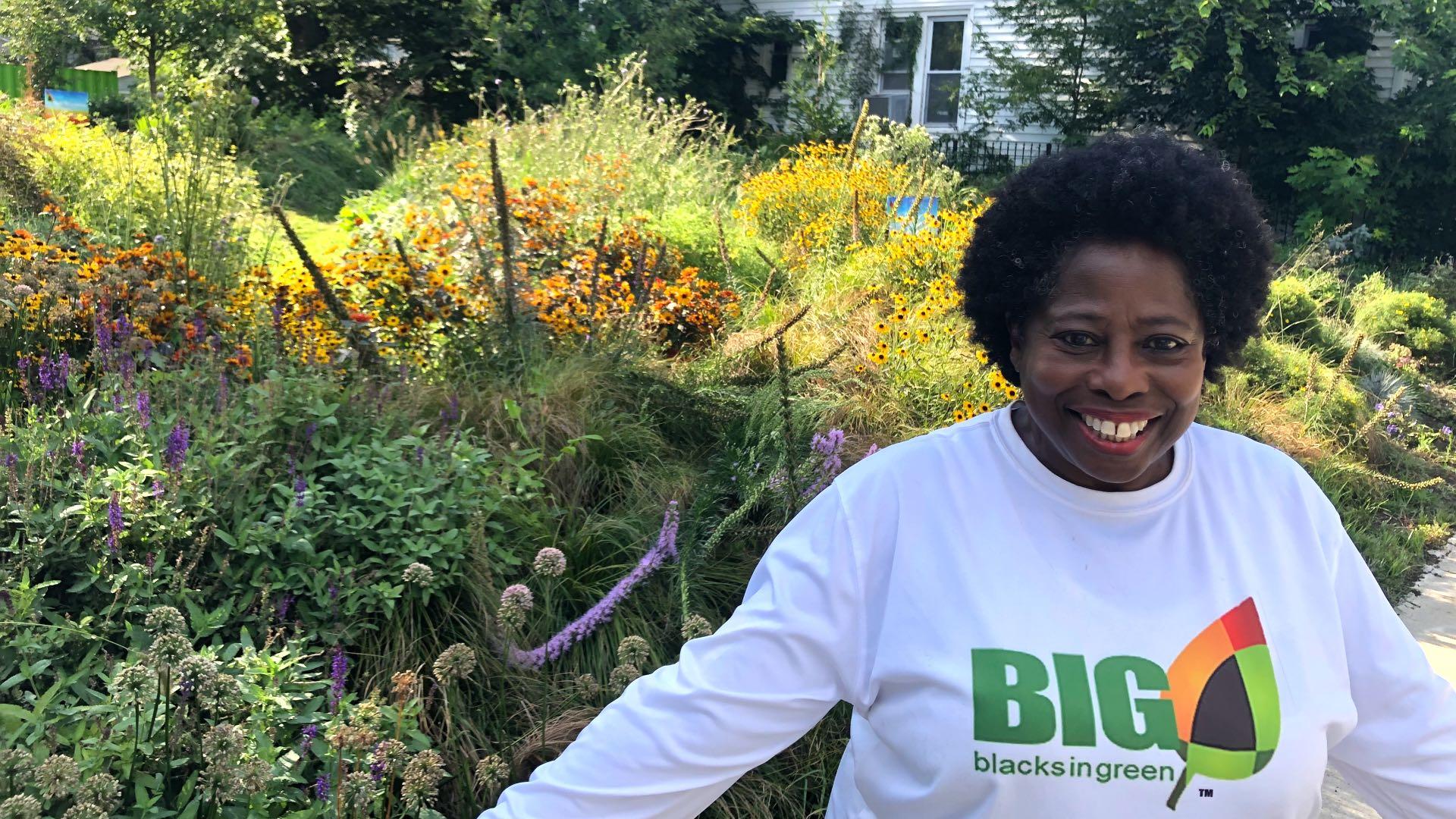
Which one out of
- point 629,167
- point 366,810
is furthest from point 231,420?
point 629,167

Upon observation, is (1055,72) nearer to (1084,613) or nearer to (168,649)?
(1084,613)

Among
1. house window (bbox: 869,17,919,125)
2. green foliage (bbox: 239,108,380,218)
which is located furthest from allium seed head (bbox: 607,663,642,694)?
house window (bbox: 869,17,919,125)

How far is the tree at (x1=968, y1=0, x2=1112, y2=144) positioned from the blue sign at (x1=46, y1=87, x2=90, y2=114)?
12739mm

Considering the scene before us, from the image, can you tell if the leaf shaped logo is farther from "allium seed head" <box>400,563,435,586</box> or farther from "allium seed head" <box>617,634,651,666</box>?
"allium seed head" <box>400,563,435,586</box>

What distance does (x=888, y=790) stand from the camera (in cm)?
152

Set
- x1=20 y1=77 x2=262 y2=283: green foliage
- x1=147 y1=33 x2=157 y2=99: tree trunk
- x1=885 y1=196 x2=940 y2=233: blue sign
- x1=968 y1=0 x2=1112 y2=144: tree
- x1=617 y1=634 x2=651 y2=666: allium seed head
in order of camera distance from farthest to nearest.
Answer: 1. x1=968 y1=0 x2=1112 y2=144: tree
2. x1=147 y1=33 x2=157 y2=99: tree trunk
3. x1=885 y1=196 x2=940 y2=233: blue sign
4. x1=20 y1=77 x2=262 y2=283: green foliage
5. x1=617 y1=634 x2=651 y2=666: allium seed head

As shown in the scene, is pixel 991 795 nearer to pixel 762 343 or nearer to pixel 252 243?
pixel 762 343

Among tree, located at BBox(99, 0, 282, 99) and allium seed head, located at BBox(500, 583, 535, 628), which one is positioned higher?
tree, located at BBox(99, 0, 282, 99)

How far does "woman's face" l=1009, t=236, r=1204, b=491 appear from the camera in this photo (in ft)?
5.31

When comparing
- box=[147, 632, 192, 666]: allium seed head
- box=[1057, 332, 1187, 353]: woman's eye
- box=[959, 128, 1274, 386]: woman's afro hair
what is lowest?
box=[147, 632, 192, 666]: allium seed head

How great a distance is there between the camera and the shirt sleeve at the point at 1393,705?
1596 mm

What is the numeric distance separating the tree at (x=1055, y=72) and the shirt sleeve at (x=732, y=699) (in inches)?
594

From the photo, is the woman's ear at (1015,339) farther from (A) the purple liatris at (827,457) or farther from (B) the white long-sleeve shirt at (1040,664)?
(A) the purple liatris at (827,457)

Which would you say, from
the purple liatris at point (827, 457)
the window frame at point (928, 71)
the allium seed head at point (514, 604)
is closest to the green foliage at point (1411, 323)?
the purple liatris at point (827, 457)
